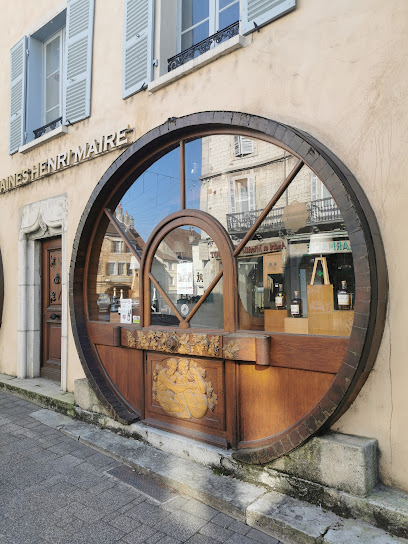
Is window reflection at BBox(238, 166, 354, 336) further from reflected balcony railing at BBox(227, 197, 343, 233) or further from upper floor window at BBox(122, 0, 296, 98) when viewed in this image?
upper floor window at BBox(122, 0, 296, 98)

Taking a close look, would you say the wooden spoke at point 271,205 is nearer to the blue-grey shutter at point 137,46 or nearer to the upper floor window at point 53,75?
the blue-grey shutter at point 137,46

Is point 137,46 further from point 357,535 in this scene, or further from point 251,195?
point 357,535

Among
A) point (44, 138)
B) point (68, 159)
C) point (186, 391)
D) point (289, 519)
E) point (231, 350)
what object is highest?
point (44, 138)

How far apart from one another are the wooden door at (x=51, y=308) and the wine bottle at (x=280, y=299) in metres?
3.88

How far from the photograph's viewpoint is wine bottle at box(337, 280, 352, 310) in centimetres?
286

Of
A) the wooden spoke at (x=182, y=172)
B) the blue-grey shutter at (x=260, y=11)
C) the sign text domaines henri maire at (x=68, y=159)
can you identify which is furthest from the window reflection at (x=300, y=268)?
the sign text domaines henri maire at (x=68, y=159)

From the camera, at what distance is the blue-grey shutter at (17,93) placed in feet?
20.9

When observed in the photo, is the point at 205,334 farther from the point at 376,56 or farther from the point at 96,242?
the point at 376,56

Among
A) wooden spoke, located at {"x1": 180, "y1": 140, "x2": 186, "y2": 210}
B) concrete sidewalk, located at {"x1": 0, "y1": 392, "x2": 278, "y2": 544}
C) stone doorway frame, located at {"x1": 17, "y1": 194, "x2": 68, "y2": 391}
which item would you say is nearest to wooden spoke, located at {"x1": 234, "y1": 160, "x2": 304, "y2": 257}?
wooden spoke, located at {"x1": 180, "y1": 140, "x2": 186, "y2": 210}

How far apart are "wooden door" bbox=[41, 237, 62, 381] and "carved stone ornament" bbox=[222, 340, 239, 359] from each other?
3.53m

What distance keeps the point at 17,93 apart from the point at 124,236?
385cm

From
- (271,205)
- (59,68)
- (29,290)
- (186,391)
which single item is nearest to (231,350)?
(186,391)

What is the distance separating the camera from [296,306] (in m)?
3.15

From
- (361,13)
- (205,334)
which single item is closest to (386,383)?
(205,334)
